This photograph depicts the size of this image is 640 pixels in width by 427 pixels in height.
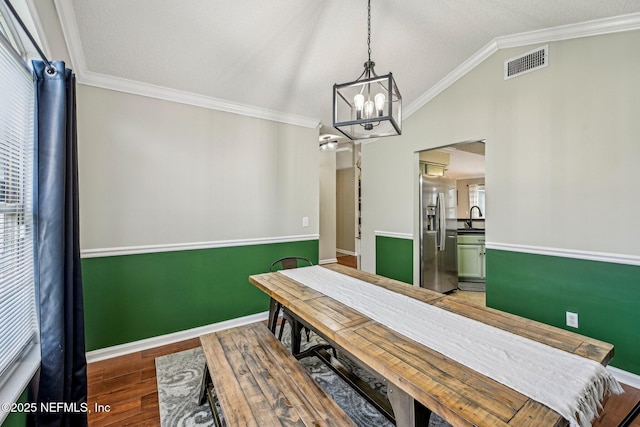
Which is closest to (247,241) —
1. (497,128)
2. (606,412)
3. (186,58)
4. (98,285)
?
(98,285)

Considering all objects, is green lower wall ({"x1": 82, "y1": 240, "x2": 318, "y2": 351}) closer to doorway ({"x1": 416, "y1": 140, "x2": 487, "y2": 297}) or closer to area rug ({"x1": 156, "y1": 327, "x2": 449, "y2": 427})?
area rug ({"x1": 156, "y1": 327, "x2": 449, "y2": 427})

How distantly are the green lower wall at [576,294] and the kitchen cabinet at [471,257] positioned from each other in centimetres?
194

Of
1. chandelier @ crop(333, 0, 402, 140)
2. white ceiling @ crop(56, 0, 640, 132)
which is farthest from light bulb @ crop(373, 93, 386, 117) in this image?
white ceiling @ crop(56, 0, 640, 132)

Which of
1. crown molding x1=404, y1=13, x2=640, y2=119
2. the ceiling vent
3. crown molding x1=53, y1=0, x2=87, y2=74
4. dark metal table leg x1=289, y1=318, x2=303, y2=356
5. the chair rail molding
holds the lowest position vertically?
dark metal table leg x1=289, y1=318, x2=303, y2=356

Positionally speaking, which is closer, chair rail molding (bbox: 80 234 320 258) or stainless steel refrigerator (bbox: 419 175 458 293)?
chair rail molding (bbox: 80 234 320 258)

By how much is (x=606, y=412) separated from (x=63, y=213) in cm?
356

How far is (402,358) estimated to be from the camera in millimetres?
1090

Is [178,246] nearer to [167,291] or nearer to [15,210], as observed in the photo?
[167,291]

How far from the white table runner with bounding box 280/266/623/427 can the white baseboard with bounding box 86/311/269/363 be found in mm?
1873

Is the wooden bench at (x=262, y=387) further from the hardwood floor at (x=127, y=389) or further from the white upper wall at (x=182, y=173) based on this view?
the white upper wall at (x=182, y=173)

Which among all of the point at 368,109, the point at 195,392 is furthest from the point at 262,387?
the point at 368,109

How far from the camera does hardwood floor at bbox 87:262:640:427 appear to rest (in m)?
1.78

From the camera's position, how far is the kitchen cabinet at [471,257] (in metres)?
4.68

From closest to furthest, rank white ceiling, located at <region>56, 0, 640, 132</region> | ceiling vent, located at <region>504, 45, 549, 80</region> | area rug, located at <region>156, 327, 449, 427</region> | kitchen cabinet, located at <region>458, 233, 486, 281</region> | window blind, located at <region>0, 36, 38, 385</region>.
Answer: window blind, located at <region>0, 36, 38, 385</region>
area rug, located at <region>156, 327, 449, 427</region>
white ceiling, located at <region>56, 0, 640, 132</region>
ceiling vent, located at <region>504, 45, 549, 80</region>
kitchen cabinet, located at <region>458, 233, 486, 281</region>
